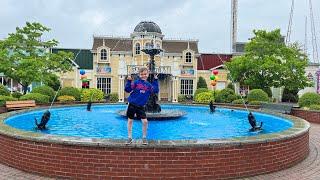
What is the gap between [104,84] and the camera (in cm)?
4206

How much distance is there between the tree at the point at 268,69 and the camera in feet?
104

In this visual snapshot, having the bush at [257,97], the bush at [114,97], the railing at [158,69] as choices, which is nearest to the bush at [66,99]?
the bush at [257,97]

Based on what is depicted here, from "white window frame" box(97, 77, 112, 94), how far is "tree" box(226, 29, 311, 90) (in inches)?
617

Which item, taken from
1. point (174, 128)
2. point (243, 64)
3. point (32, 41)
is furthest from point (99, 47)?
point (174, 128)

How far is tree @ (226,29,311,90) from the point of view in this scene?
31.6m

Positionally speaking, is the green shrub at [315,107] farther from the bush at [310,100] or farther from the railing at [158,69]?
the railing at [158,69]

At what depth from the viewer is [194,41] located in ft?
149

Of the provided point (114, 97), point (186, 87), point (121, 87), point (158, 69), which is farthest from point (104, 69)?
point (186, 87)

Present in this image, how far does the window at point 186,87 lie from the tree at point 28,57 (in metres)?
14.9

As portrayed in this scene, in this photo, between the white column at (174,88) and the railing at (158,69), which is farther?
the white column at (174,88)

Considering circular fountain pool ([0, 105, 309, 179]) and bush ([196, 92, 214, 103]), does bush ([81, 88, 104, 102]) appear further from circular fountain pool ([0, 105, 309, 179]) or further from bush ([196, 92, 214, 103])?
circular fountain pool ([0, 105, 309, 179])

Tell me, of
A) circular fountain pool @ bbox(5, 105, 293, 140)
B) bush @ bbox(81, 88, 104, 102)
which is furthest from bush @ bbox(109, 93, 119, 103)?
circular fountain pool @ bbox(5, 105, 293, 140)

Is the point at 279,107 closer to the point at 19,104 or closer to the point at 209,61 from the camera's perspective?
the point at 19,104

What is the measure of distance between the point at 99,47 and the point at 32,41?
11.7 m
